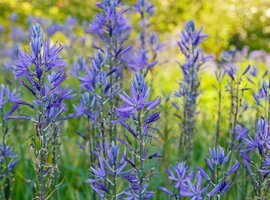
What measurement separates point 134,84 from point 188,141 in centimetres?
119

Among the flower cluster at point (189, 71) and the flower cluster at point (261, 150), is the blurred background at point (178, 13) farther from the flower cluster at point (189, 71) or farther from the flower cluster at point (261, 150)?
the flower cluster at point (261, 150)

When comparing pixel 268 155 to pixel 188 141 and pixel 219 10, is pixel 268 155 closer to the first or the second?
pixel 188 141

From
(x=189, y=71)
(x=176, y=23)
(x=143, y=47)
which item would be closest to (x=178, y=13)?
(x=176, y=23)

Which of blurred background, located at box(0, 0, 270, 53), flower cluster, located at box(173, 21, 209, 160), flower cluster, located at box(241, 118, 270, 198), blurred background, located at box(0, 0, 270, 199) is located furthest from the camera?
blurred background, located at box(0, 0, 270, 53)

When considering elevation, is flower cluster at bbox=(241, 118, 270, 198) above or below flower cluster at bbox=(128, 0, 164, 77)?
below

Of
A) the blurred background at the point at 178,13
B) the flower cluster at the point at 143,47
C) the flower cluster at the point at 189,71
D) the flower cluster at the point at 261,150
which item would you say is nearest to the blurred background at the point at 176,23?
the blurred background at the point at 178,13

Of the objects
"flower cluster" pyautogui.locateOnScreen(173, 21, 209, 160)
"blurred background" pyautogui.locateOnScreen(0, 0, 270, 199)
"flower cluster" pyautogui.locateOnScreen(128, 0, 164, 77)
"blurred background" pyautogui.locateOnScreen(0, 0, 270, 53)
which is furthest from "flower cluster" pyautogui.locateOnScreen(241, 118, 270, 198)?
"blurred background" pyautogui.locateOnScreen(0, 0, 270, 53)

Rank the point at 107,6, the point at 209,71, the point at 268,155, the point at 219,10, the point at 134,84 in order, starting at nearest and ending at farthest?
the point at 134,84 → the point at 268,155 → the point at 107,6 → the point at 209,71 → the point at 219,10

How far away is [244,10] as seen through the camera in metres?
14.3

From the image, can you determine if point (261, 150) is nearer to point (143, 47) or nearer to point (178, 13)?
point (143, 47)

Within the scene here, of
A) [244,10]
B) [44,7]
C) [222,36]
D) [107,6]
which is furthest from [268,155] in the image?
[244,10]

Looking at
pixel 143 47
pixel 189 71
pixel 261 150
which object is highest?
pixel 143 47

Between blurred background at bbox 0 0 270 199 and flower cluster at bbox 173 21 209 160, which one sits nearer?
flower cluster at bbox 173 21 209 160

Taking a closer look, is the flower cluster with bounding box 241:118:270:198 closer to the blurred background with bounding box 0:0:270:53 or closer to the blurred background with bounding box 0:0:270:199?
the blurred background with bounding box 0:0:270:199
